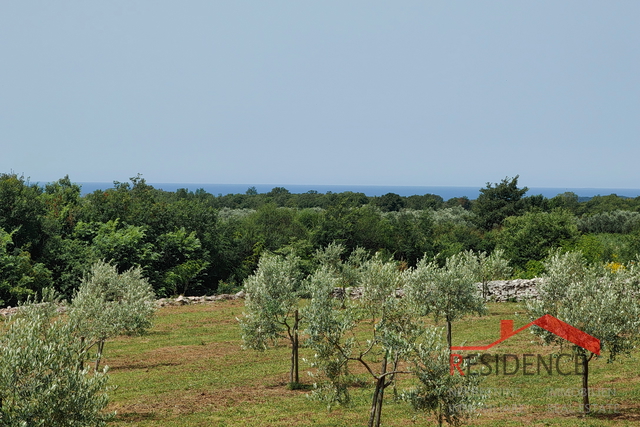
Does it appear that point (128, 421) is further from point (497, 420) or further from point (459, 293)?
point (459, 293)

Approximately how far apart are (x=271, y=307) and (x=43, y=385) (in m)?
14.1

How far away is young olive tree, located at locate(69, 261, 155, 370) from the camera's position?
79.7ft

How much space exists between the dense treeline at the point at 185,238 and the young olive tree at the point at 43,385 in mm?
44061

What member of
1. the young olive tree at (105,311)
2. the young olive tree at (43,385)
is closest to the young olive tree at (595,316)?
the young olive tree at (43,385)

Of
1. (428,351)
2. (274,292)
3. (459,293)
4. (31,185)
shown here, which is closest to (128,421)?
(274,292)

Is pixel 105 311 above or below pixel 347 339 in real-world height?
below

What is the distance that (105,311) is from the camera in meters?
25.5

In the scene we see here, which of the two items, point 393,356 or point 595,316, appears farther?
point 595,316

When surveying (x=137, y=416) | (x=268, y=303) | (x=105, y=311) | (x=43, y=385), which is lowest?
(x=137, y=416)

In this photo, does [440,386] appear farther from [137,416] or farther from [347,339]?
[137,416]

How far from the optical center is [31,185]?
237 feet

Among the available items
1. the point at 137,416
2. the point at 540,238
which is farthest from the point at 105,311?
the point at 540,238

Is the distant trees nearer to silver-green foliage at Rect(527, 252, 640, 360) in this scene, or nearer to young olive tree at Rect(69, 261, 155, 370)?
silver-green foliage at Rect(527, 252, 640, 360)

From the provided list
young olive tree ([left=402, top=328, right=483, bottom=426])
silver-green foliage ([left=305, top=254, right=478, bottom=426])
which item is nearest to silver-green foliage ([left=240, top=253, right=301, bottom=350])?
silver-green foliage ([left=305, top=254, right=478, bottom=426])
